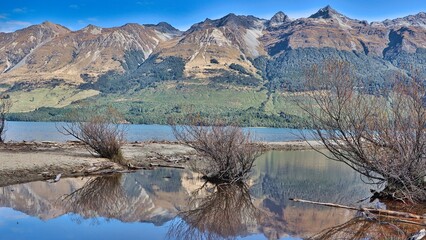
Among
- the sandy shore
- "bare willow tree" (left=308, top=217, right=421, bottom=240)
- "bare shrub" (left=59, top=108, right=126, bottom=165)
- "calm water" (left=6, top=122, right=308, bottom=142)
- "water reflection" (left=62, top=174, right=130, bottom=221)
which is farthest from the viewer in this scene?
"calm water" (left=6, top=122, right=308, bottom=142)

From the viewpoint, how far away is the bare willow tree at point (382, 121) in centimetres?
1788

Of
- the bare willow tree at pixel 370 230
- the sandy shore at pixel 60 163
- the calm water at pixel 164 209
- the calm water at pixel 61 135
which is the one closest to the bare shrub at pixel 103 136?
the sandy shore at pixel 60 163

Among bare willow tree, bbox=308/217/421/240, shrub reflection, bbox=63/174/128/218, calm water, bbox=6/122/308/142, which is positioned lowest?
calm water, bbox=6/122/308/142

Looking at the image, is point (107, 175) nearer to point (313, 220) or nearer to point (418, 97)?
point (313, 220)

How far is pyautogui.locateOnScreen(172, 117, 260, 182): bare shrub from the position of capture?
24.8m

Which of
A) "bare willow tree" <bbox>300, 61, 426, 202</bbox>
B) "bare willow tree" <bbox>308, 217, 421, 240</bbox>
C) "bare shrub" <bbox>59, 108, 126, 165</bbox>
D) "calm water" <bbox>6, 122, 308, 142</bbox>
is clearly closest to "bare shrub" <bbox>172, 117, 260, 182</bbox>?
"bare willow tree" <bbox>300, 61, 426, 202</bbox>

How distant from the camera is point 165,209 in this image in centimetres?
1873

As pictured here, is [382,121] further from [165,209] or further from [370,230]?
[165,209]

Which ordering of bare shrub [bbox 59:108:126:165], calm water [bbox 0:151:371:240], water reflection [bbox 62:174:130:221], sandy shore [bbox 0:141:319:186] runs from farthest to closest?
1. bare shrub [bbox 59:108:126:165]
2. sandy shore [bbox 0:141:319:186]
3. water reflection [bbox 62:174:130:221]
4. calm water [bbox 0:151:371:240]

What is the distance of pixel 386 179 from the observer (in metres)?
19.3

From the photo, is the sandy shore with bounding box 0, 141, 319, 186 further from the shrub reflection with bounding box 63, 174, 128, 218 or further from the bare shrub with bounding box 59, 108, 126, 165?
the shrub reflection with bounding box 63, 174, 128, 218

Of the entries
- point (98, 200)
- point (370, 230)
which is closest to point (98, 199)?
point (98, 200)

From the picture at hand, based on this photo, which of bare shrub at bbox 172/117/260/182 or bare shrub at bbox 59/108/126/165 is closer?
bare shrub at bbox 172/117/260/182

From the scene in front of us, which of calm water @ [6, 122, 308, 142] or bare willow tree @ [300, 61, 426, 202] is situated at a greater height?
bare willow tree @ [300, 61, 426, 202]
